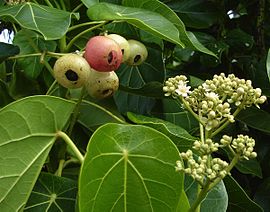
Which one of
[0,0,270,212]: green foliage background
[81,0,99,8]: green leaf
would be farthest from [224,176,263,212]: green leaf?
[81,0,99,8]: green leaf

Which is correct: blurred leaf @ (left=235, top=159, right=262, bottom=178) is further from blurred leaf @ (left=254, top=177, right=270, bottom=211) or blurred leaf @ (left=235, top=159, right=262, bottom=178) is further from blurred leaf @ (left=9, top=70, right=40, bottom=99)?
blurred leaf @ (left=9, top=70, right=40, bottom=99)

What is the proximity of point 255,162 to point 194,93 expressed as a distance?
392 mm

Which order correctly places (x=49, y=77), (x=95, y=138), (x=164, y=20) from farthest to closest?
(x=49, y=77)
(x=164, y=20)
(x=95, y=138)

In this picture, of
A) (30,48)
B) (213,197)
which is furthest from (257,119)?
(30,48)

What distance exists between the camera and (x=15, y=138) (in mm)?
769

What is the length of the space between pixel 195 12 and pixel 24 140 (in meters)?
0.56

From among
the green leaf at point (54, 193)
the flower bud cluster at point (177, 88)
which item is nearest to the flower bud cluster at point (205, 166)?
the flower bud cluster at point (177, 88)

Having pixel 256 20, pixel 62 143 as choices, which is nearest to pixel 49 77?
pixel 62 143

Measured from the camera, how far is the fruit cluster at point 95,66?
2.58 ft

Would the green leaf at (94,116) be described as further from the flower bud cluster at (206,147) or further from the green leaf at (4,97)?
the flower bud cluster at (206,147)

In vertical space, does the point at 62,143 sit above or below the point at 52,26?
below

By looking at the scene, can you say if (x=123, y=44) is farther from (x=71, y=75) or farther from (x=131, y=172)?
(x=131, y=172)

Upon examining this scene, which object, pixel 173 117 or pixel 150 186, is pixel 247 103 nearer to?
pixel 150 186

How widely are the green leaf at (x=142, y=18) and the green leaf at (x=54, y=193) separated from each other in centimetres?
23
